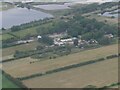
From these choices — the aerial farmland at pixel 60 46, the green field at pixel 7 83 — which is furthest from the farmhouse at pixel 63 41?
the green field at pixel 7 83

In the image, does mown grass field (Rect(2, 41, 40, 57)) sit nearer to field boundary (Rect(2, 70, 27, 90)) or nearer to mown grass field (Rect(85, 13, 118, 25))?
field boundary (Rect(2, 70, 27, 90))

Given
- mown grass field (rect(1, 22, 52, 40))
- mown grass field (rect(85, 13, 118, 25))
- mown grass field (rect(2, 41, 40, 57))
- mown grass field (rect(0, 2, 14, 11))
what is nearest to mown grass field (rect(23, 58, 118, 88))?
mown grass field (rect(2, 41, 40, 57))

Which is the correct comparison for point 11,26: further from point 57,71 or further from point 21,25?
point 57,71

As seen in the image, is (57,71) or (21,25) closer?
(57,71)

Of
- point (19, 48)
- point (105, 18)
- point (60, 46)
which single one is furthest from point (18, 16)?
point (60, 46)

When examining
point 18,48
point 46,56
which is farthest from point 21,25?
point 46,56

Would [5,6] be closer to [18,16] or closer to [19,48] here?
[18,16]

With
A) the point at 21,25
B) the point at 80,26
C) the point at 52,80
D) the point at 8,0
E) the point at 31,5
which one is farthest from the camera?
the point at 8,0

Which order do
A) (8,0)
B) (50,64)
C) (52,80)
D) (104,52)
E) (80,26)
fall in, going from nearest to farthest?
(52,80), (50,64), (104,52), (80,26), (8,0)
